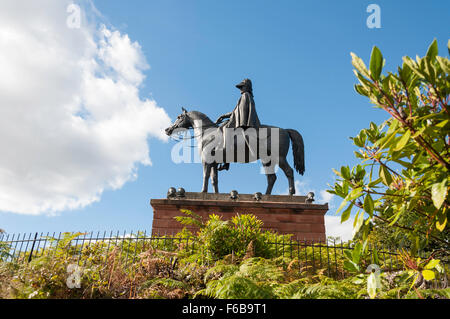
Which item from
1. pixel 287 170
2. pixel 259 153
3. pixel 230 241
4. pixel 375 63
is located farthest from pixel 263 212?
pixel 375 63

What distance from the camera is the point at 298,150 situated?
46.0ft

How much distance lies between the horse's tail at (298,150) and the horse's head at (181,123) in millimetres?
4489

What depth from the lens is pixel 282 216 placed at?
12.1m

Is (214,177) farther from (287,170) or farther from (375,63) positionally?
(375,63)

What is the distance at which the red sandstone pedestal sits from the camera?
11.8 meters

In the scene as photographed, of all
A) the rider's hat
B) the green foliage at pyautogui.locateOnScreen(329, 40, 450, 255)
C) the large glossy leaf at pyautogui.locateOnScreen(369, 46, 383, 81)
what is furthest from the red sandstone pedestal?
the large glossy leaf at pyautogui.locateOnScreen(369, 46, 383, 81)

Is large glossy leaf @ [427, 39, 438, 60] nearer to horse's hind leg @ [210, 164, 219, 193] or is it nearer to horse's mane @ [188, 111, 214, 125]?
horse's hind leg @ [210, 164, 219, 193]

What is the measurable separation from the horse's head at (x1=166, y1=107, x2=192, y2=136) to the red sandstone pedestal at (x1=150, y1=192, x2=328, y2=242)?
3.78 metres

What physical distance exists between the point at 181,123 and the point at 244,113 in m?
3.02

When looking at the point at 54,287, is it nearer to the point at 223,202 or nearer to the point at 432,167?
the point at 432,167
